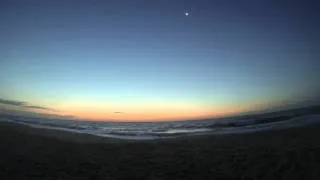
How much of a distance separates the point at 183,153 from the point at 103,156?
113 inches

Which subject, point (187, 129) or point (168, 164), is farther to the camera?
point (187, 129)

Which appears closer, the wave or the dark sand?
the dark sand

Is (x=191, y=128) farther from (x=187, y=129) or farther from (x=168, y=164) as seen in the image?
(x=168, y=164)

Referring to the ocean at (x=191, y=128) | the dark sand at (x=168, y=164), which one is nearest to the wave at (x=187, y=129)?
the ocean at (x=191, y=128)

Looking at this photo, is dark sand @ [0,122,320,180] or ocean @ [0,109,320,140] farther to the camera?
ocean @ [0,109,320,140]

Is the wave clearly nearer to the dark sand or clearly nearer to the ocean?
the ocean

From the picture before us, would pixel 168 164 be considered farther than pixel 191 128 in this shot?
No

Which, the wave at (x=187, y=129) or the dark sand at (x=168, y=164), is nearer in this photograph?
the dark sand at (x=168, y=164)

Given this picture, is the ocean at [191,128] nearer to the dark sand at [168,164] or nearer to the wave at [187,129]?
the wave at [187,129]

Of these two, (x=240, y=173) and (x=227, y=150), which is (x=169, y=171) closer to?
(x=240, y=173)

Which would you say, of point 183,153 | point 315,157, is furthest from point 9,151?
point 315,157

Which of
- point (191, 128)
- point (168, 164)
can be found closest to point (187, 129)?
point (191, 128)

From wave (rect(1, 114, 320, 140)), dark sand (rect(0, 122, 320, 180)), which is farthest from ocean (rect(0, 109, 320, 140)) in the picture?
dark sand (rect(0, 122, 320, 180))

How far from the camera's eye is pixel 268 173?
8953 mm
